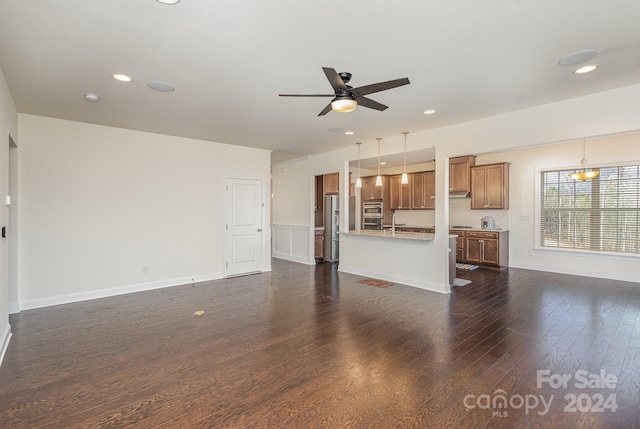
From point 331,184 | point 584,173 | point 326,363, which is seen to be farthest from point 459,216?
point 326,363

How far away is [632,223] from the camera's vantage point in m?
5.85

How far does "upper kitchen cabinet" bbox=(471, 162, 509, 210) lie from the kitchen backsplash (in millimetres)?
305

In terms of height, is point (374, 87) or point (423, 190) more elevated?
point (374, 87)

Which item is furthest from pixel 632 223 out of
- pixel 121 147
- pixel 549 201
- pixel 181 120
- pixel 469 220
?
pixel 121 147

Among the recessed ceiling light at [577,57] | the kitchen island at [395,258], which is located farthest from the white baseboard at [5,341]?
the recessed ceiling light at [577,57]

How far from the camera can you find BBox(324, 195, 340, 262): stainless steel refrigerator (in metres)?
8.04

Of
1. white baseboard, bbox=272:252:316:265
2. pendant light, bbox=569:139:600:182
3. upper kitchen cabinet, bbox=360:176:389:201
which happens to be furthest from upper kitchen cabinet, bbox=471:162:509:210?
white baseboard, bbox=272:252:316:265

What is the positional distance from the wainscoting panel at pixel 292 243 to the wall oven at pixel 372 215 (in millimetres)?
2069

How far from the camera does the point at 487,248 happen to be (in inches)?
281

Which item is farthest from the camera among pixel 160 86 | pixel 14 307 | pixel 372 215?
pixel 372 215

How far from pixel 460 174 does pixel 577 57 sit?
4.98m

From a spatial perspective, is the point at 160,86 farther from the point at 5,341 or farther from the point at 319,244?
the point at 319,244

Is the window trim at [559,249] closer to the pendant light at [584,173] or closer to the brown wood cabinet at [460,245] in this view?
the pendant light at [584,173]

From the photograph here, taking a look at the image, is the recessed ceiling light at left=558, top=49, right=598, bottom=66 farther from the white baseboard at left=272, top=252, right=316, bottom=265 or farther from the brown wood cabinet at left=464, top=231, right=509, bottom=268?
the white baseboard at left=272, top=252, right=316, bottom=265
